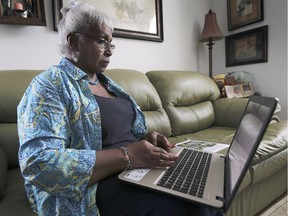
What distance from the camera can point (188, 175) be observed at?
643 mm

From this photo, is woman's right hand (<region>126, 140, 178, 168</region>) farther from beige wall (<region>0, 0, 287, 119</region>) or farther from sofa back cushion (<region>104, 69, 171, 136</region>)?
beige wall (<region>0, 0, 287, 119</region>)

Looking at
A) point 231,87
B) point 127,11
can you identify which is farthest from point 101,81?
point 231,87

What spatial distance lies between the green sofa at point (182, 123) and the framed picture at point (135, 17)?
0.41m

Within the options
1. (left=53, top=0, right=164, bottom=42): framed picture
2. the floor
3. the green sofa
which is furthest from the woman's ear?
the floor

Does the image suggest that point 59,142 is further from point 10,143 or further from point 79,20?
point 10,143

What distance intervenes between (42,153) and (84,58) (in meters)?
0.42

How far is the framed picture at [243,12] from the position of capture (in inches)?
81.6

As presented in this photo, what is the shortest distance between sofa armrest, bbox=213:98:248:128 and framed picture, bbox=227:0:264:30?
0.87 meters

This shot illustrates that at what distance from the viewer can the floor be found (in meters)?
1.29

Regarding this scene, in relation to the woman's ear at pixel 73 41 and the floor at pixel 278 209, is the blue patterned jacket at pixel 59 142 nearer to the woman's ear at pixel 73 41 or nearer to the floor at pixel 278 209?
the woman's ear at pixel 73 41

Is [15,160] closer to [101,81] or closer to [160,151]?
[101,81]

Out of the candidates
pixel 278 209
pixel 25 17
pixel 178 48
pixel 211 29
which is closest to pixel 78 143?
pixel 25 17

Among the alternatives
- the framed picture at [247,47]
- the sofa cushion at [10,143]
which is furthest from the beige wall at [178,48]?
the sofa cushion at [10,143]

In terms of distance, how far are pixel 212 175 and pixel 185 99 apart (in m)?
1.13
